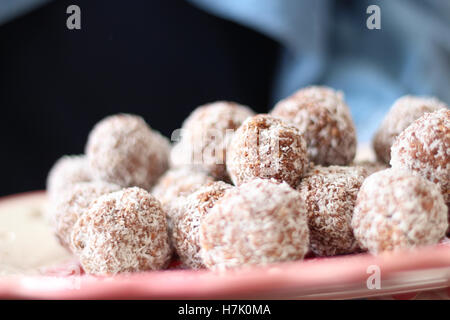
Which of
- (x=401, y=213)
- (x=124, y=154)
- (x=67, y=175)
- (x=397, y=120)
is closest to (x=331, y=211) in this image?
(x=401, y=213)

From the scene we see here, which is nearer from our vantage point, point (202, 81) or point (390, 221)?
point (390, 221)

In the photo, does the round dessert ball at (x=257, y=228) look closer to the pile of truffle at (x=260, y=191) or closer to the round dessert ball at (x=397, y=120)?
the pile of truffle at (x=260, y=191)

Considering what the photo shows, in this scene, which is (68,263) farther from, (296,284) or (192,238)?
(296,284)

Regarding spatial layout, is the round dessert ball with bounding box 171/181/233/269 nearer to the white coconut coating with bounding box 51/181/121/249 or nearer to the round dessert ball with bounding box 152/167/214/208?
the round dessert ball with bounding box 152/167/214/208

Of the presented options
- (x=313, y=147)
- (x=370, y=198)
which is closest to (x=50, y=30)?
(x=313, y=147)

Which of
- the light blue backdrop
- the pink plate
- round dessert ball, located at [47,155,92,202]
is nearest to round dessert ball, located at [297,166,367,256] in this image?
the pink plate

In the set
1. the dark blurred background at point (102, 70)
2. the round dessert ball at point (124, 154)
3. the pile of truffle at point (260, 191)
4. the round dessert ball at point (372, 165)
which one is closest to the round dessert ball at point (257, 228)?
the pile of truffle at point (260, 191)
